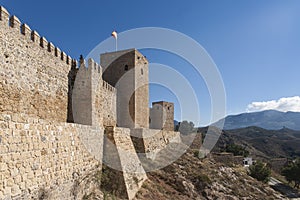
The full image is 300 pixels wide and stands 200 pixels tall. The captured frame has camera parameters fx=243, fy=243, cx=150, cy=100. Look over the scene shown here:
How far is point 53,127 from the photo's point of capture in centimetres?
649

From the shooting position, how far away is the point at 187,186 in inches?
555

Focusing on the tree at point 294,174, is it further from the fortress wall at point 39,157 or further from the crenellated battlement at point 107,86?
the fortress wall at point 39,157

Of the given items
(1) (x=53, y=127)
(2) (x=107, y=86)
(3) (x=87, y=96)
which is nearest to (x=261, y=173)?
(2) (x=107, y=86)

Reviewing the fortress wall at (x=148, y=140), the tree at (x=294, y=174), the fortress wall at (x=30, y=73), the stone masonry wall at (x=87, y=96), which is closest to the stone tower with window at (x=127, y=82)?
the fortress wall at (x=148, y=140)

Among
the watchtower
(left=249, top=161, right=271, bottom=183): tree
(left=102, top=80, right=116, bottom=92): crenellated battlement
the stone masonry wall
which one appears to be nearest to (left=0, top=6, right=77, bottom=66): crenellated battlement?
the stone masonry wall

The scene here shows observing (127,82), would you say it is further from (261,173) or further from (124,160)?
(261,173)

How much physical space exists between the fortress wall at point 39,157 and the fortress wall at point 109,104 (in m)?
8.15

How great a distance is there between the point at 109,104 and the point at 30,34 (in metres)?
8.14

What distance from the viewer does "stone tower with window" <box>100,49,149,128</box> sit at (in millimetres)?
Answer: 19797

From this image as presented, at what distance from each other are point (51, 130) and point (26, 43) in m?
5.45

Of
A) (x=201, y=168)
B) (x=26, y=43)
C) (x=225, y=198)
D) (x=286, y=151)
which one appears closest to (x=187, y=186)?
(x=225, y=198)

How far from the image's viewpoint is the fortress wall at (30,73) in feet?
28.5

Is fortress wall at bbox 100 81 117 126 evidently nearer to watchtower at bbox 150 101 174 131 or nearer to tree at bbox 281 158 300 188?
watchtower at bbox 150 101 174 131

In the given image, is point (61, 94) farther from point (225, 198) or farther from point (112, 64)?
point (225, 198)
